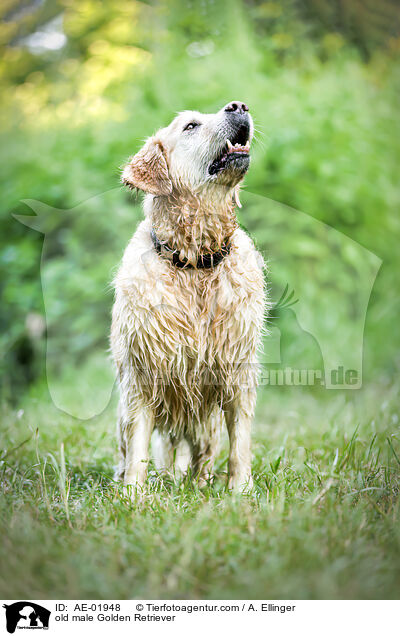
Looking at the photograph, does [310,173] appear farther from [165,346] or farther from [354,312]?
[165,346]

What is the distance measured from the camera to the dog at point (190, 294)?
2.36 meters

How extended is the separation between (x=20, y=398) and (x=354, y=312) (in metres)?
2.56

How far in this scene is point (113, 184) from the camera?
A: 4.55m

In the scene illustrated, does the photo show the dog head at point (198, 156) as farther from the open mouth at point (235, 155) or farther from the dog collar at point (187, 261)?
the dog collar at point (187, 261)

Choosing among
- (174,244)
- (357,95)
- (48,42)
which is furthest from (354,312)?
(48,42)

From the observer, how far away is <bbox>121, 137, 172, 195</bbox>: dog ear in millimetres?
2420

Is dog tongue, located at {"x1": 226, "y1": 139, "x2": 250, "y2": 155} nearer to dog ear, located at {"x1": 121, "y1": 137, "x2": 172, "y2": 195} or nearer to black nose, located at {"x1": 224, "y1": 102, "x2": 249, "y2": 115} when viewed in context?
black nose, located at {"x1": 224, "y1": 102, "x2": 249, "y2": 115}

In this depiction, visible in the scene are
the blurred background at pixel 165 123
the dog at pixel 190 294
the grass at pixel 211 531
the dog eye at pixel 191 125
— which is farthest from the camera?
the blurred background at pixel 165 123

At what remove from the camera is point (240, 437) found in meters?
2.52
